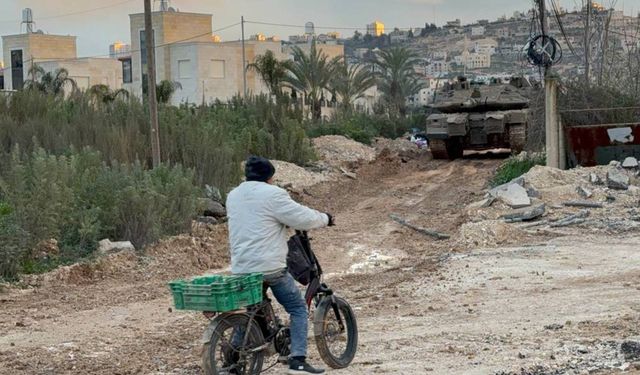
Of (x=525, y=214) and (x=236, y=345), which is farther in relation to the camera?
(x=525, y=214)

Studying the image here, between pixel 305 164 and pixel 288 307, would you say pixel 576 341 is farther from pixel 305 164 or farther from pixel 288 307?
pixel 305 164

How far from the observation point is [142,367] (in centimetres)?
879

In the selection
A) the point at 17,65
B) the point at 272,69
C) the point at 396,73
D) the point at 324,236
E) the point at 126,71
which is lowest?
the point at 324,236

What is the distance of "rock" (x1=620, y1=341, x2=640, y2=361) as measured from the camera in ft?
26.8

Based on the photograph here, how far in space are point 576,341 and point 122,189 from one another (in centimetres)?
796

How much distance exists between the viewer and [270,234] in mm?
7828

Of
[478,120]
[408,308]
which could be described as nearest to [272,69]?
[478,120]

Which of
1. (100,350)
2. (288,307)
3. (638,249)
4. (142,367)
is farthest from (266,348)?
(638,249)

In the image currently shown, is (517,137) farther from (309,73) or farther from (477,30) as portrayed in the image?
(477,30)

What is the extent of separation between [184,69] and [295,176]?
148 feet

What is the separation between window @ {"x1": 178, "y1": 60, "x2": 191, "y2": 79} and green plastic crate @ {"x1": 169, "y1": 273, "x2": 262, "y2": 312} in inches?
2405

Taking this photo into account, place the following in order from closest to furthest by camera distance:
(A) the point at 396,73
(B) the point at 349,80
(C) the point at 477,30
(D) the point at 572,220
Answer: (D) the point at 572,220
(B) the point at 349,80
(A) the point at 396,73
(C) the point at 477,30

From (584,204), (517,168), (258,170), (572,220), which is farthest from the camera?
(517,168)

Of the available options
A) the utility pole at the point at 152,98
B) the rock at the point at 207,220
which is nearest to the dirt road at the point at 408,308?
the rock at the point at 207,220
